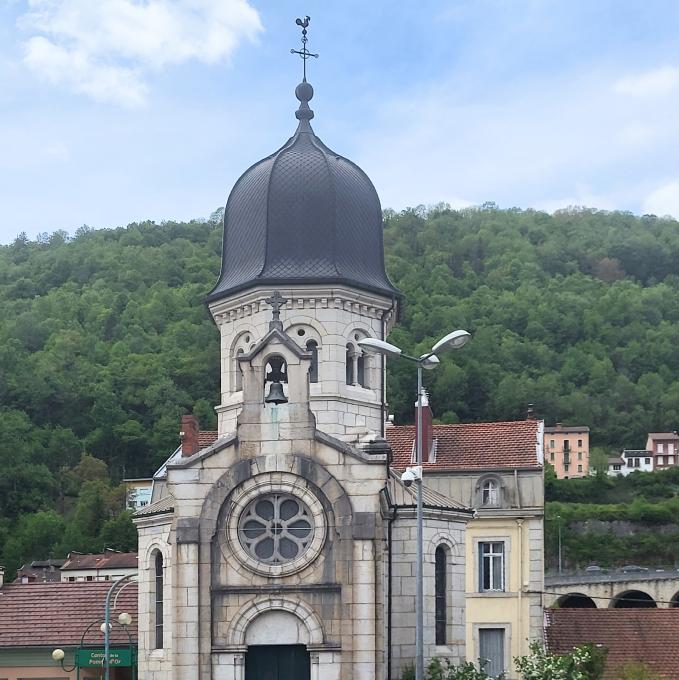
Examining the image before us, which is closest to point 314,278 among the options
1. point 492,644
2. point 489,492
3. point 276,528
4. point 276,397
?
point 276,397

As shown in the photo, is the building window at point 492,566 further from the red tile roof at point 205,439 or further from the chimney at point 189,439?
the chimney at point 189,439

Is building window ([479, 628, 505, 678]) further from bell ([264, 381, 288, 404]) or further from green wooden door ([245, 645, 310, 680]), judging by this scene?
bell ([264, 381, 288, 404])

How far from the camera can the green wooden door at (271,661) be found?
38656 millimetres

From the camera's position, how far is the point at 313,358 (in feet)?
148

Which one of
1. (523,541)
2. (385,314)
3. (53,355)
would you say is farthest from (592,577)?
(385,314)

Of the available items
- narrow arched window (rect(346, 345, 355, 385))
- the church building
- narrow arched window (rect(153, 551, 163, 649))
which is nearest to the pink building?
narrow arched window (rect(346, 345, 355, 385))

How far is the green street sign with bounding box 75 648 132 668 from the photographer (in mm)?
44906

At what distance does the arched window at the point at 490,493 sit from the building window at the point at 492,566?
1.29 meters

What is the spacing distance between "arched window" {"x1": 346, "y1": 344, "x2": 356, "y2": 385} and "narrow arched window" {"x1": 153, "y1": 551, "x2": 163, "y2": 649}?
736 centimetres

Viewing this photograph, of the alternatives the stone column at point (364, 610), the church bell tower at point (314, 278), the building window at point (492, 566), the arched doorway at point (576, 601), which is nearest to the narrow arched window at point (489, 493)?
the building window at point (492, 566)

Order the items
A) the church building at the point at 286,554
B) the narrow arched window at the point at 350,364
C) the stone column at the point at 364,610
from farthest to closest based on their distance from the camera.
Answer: the narrow arched window at the point at 350,364
the church building at the point at 286,554
the stone column at the point at 364,610

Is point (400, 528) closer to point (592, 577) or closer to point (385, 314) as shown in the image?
point (385, 314)

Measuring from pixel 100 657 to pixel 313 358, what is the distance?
990cm

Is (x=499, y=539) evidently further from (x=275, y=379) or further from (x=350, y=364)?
(x=275, y=379)
